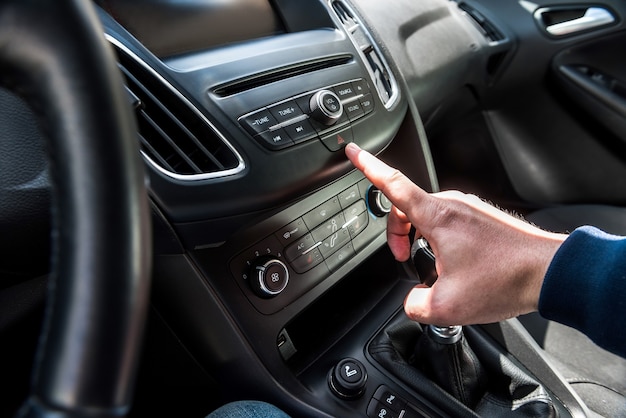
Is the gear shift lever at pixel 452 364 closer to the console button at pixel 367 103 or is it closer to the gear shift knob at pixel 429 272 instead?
the gear shift knob at pixel 429 272

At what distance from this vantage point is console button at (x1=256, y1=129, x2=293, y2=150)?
0.73m

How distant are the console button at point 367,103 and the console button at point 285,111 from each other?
0.44ft

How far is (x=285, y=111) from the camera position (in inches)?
30.4

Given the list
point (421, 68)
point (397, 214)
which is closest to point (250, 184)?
point (397, 214)

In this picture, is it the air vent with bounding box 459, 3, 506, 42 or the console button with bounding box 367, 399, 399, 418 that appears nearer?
the console button with bounding box 367, 399, 399, 418

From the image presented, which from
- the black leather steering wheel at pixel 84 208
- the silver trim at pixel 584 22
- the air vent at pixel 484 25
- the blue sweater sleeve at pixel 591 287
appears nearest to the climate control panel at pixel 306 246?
the blue sweater sleeve at pixel 591 287

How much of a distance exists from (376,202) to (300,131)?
22 centimetres

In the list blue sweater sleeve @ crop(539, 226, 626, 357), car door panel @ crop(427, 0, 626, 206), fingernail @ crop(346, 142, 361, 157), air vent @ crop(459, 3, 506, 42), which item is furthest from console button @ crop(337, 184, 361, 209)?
air vent @ crop(459, 3, 506, 42)

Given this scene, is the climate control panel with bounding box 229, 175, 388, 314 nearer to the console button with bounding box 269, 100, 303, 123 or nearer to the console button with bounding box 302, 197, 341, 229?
the console button with bounding box 302, 197, 341, 229

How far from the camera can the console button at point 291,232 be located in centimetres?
80

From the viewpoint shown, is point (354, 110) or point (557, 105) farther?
point (557, 105)

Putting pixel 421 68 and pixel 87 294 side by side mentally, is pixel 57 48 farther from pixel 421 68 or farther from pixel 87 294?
pixel 421 68

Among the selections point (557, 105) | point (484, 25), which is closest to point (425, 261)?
point (484, 25)

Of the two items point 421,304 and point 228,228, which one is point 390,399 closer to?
point 421,304
